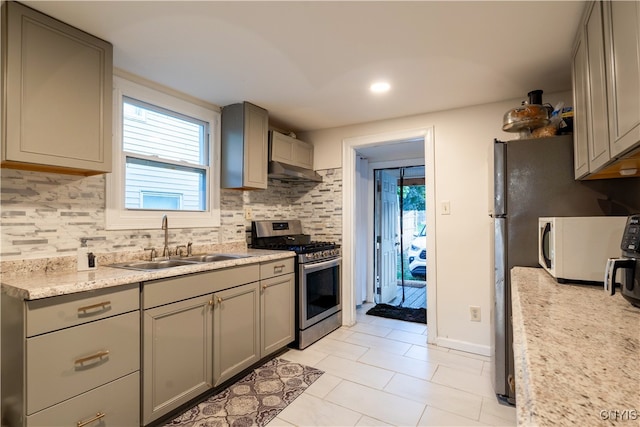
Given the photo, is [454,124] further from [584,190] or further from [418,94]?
[584,190]

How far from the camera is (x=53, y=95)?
5.34 ft

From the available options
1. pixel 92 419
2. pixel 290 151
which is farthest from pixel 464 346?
pixel 92 419

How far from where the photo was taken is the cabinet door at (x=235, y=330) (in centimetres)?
208

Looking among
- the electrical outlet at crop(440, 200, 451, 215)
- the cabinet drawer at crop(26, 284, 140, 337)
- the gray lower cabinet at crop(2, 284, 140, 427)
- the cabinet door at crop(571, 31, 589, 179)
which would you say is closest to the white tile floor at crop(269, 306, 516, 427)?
the gray lower cabinet at crop(2, 284, 140, 427)

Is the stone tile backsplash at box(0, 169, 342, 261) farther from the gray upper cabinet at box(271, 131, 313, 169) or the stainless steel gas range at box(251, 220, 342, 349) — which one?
the gray upper cabinet at box(271, 131, 313, 169)

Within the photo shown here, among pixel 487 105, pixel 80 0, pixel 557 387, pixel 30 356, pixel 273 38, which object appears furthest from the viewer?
pixel 487 105

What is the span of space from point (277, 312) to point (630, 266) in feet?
7.23

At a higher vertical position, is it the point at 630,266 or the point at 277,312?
the point at 630,266

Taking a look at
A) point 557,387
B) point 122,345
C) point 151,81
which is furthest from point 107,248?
point 557,387

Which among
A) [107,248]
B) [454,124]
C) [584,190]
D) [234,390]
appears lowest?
[234,390]

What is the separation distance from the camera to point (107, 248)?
2084 millimetres

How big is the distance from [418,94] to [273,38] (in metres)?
1.34

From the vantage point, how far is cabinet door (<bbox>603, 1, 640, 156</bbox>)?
98 centimetres

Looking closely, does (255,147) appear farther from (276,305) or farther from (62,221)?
(62,221)
